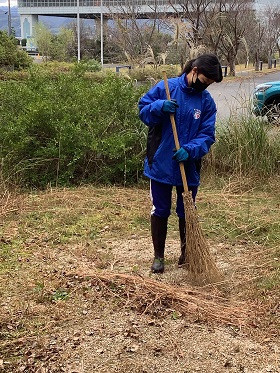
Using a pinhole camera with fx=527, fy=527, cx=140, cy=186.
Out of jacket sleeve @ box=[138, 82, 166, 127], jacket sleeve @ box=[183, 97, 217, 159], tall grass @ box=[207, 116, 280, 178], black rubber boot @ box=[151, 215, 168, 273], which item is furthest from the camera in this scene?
tall grass @ box=[207, 116, 280, 178]

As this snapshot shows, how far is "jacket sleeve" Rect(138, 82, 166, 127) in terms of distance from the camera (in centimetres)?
351

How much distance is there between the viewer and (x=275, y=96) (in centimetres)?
968

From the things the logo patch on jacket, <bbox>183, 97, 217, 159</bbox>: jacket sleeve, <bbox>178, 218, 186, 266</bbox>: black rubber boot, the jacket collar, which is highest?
the jacket collar

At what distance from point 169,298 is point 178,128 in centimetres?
116

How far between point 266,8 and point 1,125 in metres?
32.6

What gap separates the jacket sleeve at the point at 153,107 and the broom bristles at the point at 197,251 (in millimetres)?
565

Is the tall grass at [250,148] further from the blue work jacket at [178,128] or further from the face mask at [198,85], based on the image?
the face mask at [198,85]

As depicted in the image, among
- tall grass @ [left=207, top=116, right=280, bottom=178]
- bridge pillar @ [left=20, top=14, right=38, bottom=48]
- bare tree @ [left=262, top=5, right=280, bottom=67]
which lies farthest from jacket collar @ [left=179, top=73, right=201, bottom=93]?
bridge pillar @ [left=20, top=14, right=38, bottom=48]

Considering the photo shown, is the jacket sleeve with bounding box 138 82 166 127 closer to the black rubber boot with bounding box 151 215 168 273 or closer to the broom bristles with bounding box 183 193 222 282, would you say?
the broom bristles with bounding box 183 193 222 282

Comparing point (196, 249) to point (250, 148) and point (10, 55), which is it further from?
point (10, 55)

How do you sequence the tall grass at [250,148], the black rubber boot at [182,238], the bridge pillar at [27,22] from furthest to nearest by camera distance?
the bridge pillar at [27,22]
the tall grass at [250,148]
the black rubber boot at [182,238]

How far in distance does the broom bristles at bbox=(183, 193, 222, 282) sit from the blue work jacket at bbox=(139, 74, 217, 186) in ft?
0.77

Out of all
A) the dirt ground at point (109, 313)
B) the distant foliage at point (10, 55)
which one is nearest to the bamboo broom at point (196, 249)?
the dirt ground at point (109, 313)

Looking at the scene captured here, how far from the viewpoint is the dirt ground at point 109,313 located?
2.86 metres
